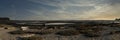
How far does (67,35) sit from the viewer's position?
3447cm

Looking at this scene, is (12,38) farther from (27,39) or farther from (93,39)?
(93,39)

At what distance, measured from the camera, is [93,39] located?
105 feet

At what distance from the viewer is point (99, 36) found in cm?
3325

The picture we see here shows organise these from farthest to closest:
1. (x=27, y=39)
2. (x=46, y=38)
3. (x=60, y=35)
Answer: (x=60, y=35) → (x=46, y=38) → (x=27, y=39)

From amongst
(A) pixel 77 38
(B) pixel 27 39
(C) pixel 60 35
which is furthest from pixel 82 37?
(B) pixel 27 39

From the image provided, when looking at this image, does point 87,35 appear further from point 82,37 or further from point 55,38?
point 55,38

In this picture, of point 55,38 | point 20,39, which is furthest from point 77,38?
point 20,39

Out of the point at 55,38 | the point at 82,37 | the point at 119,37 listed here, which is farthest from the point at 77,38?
the point at 119,37

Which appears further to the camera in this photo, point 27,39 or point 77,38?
point 77,38

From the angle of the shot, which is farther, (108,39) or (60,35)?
(60,35)

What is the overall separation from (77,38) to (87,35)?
1.75 metres

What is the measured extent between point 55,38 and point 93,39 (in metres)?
5.06

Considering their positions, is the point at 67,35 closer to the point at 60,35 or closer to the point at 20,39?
the point at 60,35

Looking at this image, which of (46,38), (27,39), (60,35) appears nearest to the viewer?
(27,39)
